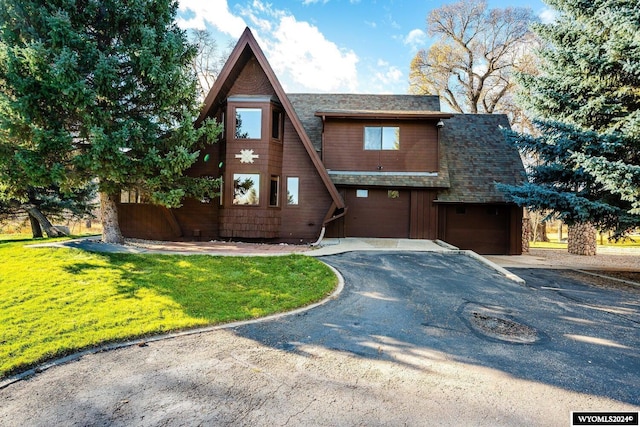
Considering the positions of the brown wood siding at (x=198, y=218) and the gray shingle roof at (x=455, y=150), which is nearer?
the brown wood siding at (x=198, y=218)

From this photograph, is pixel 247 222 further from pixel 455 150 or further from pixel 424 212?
pixel 455 150

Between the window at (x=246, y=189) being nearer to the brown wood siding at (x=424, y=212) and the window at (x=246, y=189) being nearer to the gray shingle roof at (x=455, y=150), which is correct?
the gray shingle roof at (x=455, y=150)

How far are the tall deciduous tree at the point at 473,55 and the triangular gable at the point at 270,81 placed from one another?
18988 millimetres

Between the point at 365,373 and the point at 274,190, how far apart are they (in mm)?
10019

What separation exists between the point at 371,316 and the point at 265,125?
9447mm

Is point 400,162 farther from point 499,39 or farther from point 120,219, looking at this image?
point 499,39

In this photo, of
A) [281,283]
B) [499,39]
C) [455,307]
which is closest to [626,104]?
[455,307]

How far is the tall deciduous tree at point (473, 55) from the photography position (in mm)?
23812

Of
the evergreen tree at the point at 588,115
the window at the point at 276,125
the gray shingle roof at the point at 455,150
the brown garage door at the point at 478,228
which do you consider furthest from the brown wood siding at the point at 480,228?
the window at the point at 276,125

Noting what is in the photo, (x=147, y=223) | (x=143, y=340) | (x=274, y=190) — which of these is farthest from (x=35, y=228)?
(x=143, y=340)

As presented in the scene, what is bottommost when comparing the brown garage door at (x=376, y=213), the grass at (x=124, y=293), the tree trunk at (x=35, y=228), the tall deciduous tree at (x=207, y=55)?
the grass at (x=124, y=293)

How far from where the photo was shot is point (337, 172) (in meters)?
14.6

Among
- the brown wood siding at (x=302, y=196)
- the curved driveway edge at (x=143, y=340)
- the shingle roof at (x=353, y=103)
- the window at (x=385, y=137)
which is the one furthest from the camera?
the shingle roof at (x=353, y=103)

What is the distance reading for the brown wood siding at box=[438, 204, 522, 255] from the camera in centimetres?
1466
